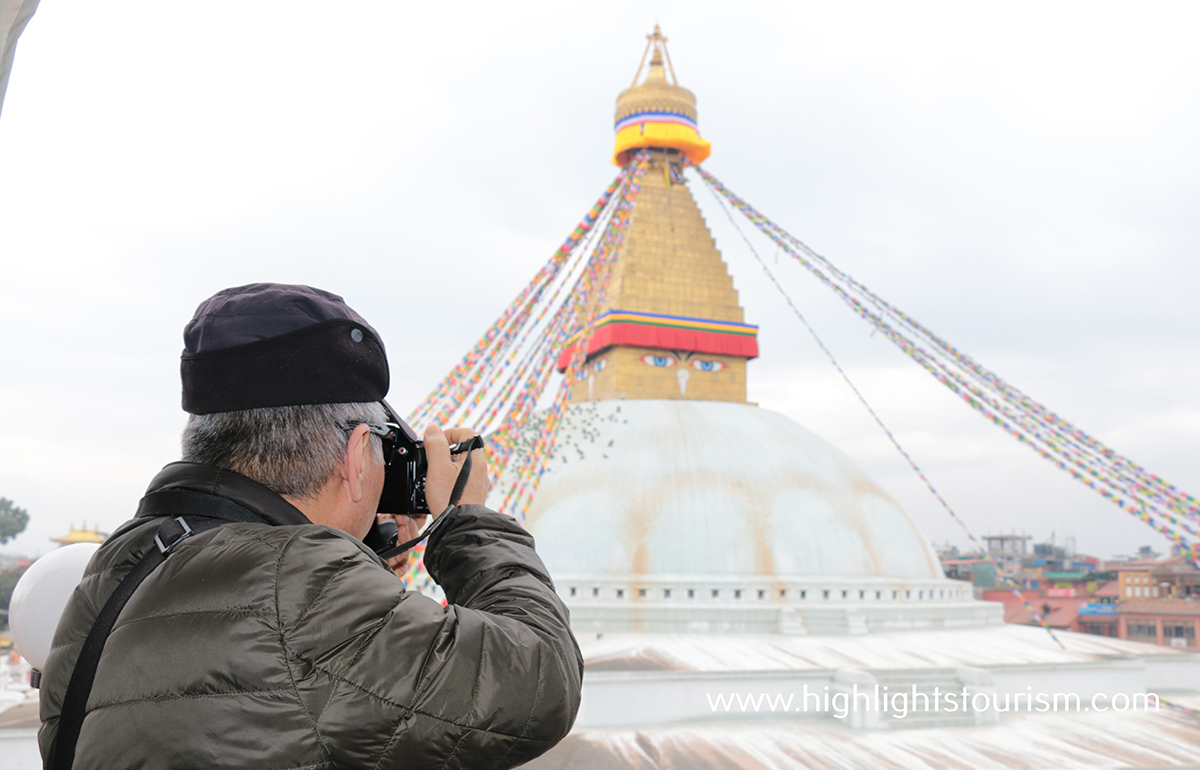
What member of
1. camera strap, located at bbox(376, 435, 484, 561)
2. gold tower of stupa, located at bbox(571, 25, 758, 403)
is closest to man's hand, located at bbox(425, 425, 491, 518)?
camera strap, located at bbox(376, 435, 484, 561)

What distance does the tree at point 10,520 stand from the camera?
45.1 ft

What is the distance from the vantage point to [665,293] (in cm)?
1205

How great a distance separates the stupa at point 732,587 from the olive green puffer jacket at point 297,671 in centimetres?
532

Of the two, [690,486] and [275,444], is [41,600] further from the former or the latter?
[690,486]

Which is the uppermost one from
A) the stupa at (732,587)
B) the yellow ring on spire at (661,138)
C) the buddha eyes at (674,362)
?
the yellow ring on spire at (661,138)

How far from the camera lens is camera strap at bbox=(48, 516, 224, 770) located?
33.2 inches

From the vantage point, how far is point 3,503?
46.5 feet

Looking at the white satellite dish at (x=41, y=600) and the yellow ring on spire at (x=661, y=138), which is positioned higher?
the yellow ring on spire at (x=661, y=138)

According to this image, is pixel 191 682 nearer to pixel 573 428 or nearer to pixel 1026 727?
pixel 1026 727

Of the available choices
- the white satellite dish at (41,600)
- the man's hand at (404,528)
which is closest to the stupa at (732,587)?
the white satellite dish at (41,600)

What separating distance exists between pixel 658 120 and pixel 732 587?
23.8 feet

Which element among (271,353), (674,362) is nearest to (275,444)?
(271,353)

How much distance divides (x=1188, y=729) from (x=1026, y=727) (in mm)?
1364

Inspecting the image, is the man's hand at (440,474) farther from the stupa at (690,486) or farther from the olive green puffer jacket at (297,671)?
the stupa at (690,486)
